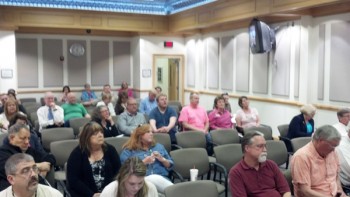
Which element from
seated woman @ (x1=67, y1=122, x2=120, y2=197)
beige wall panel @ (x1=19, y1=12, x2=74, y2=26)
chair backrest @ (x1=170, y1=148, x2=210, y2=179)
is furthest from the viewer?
beige wall panel @ (x1=19, y1=12, x2=74, y2=26)

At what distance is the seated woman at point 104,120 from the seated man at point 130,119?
0.53ft

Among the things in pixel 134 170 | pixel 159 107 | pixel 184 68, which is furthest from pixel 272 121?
pixel 134 170

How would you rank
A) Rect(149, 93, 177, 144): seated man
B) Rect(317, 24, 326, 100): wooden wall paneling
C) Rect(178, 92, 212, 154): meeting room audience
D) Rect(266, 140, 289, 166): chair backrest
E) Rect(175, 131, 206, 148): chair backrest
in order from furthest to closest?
1. Rect(317, 24, 326, 100): wooden wall paneling
2. Rect(178, 92, 212, 154): meeting room audience
3. Rect(149, 93, 177, 144): seated man
4. Rect(175, 131, 206, 148): chair backrest
5. Rect(266, 140, 289, 166): chair backrest

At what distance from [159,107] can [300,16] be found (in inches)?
141

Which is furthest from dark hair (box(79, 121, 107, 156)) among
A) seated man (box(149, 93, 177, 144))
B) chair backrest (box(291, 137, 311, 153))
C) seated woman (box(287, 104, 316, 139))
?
seated woman (box(287, 104, 316, 139))

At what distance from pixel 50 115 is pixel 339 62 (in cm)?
515

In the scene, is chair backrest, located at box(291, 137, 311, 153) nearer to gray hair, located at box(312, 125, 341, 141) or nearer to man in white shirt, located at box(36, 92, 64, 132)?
gray hair, located at box(312, 125, 341, 141)

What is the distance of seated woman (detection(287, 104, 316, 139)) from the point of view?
5.62m

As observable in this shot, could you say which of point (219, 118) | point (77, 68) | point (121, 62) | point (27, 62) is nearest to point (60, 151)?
point (219, 118)

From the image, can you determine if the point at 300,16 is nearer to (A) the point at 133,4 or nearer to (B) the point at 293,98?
(B) the point at 293,98

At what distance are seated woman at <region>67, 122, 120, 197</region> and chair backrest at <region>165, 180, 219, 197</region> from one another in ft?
2.36

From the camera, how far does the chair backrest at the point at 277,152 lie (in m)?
4.79

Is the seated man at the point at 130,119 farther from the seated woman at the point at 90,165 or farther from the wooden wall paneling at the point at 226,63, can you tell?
the wooden wall paneling at the point at 226,63

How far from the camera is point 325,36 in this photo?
7.32 meters
